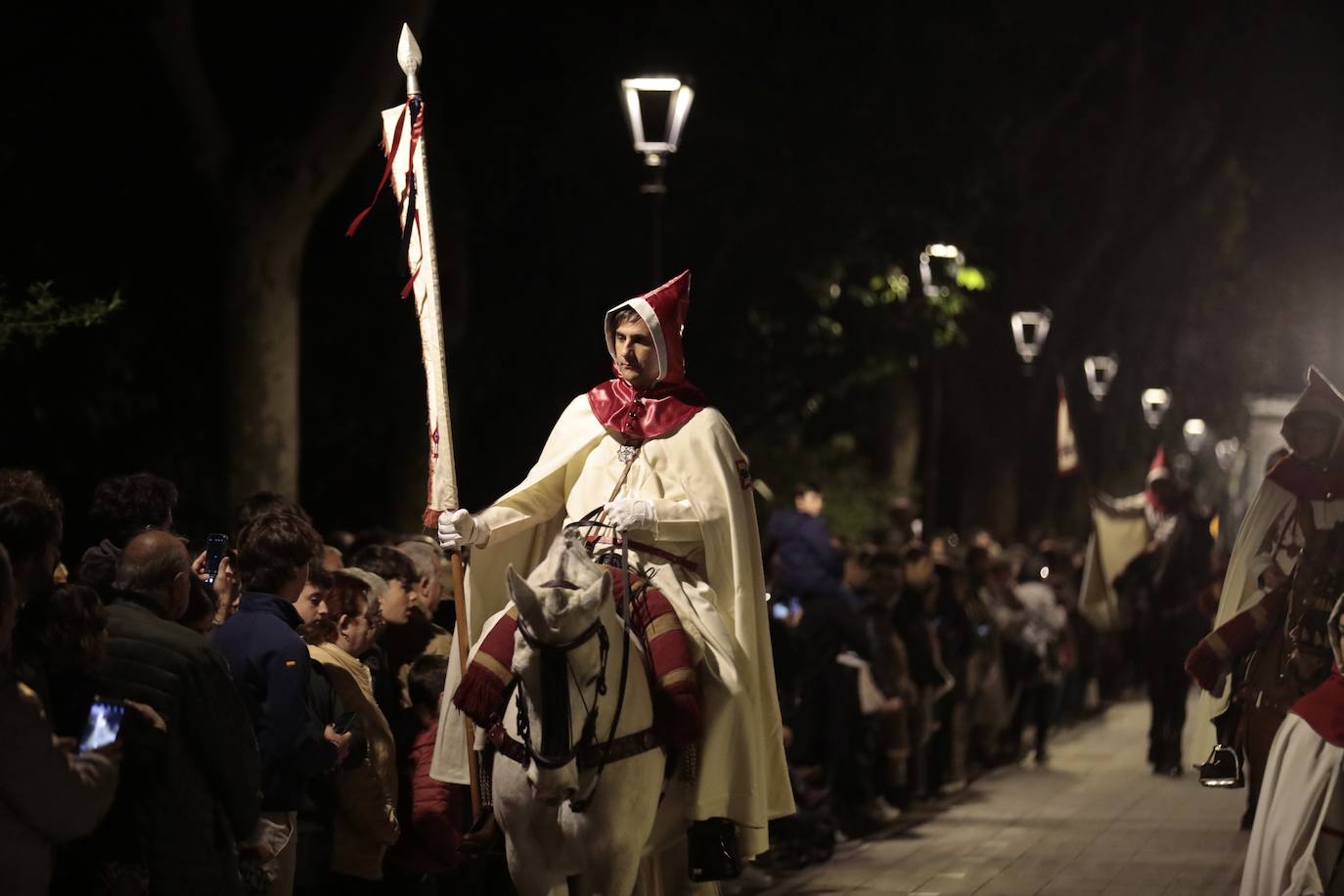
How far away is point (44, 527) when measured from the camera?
21.8 feet

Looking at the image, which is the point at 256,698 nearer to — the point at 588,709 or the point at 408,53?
the point at 588,709

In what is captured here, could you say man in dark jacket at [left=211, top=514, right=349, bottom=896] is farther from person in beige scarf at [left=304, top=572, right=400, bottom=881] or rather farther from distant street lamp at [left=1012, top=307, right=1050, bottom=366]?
distant street lamp at [left=1012, top=307, right=1050, bottom=366]

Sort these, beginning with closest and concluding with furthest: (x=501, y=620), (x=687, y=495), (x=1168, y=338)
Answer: (x=501, y=620), (x=687, y=495), (x=1168, y=338)

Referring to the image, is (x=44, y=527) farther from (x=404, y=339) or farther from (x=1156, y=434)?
(x=1156, y=434)

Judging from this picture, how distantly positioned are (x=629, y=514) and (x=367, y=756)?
4.56 ft

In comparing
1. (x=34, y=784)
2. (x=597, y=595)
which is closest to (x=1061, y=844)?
(x=597, y=595)

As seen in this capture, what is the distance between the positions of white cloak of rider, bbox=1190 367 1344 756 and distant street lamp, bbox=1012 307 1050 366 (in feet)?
69.8

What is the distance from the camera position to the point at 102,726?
20.0 feet

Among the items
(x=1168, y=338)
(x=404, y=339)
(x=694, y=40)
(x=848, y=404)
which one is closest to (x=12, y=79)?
(x=404, y=339)

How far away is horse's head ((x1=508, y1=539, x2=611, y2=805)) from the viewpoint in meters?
7.87

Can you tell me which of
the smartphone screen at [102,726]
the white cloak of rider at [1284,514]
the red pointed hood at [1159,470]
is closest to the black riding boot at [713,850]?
the smartphone screen at [102,726]

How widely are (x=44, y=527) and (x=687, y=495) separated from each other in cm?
322

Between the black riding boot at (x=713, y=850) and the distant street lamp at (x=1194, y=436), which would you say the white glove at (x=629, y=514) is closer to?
the black riding boot at (x=713, y=850)

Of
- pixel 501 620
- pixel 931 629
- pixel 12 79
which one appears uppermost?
pixel 12 79
